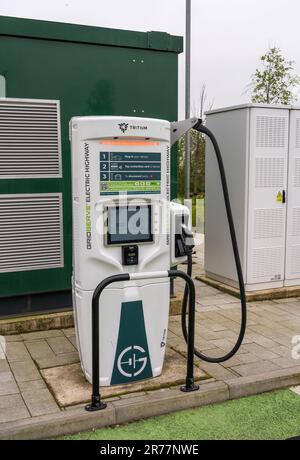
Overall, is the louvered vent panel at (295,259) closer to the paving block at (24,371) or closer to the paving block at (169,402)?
the paving block at (169,402)

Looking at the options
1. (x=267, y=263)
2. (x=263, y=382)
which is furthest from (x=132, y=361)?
(x=267, y=263)

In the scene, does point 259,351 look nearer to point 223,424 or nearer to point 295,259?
point 223,424

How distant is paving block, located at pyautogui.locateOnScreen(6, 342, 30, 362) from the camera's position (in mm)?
4375

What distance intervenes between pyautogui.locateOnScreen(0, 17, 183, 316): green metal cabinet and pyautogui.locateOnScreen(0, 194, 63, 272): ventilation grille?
7cm

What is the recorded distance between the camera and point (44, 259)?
511 cm

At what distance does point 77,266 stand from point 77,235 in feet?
0.77

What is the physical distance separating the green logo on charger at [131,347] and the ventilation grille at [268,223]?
2.80 metres

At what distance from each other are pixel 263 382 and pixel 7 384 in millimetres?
1984

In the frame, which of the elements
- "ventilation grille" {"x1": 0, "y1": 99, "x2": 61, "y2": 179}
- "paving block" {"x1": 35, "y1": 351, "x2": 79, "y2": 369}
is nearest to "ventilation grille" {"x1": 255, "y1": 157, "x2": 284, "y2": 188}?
"ventilation grille" {"x1": 0, "y1": 99, "x2": 61, "y2": 179}

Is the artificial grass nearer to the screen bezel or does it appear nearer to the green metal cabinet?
the screen bezel

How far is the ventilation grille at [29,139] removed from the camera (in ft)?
15.8

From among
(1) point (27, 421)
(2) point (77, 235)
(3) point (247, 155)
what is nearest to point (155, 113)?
(3) point (247, 155)

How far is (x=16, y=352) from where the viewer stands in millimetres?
4508
